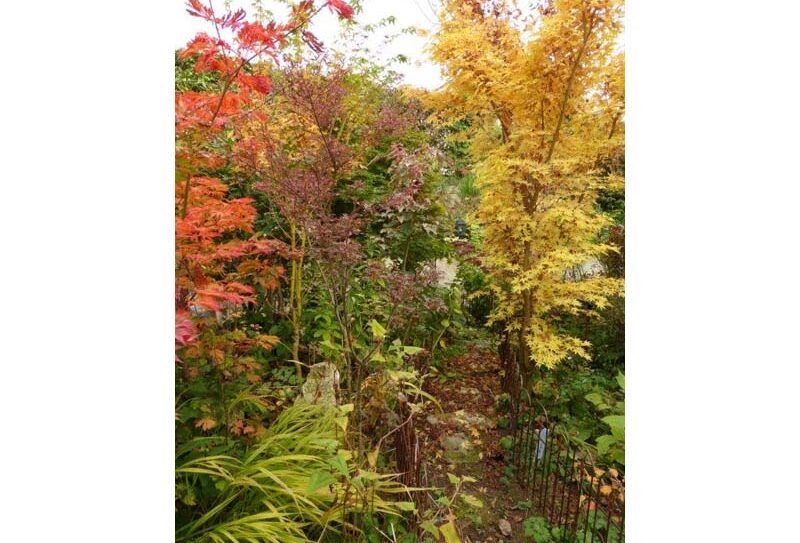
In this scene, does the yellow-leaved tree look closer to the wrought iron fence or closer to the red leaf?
the wrought iron fence

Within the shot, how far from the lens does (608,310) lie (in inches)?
87.8

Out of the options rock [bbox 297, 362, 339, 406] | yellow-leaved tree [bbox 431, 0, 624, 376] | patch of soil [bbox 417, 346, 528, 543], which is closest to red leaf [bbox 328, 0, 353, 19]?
yellow-leaved tree [bbox 431, 0, 624, 376]

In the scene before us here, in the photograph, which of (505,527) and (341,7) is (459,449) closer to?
(505,527)

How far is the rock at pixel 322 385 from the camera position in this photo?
6.00ft

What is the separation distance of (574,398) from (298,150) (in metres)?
1.85

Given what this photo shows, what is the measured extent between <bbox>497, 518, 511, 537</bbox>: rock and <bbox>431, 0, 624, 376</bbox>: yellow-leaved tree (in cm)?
74

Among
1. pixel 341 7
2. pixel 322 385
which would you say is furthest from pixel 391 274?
pixel 341 7

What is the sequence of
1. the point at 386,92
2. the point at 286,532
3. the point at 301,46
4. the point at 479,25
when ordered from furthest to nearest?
1. the point at 386,92
2. the point at 301,46
3. the point at 479,25
4. the point at 286,532

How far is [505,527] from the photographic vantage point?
Result: 1552 mm

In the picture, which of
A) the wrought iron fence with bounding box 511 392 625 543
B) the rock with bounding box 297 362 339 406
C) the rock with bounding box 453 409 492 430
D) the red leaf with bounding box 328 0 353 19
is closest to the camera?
the red leaf with bounding box 328 0 353 19

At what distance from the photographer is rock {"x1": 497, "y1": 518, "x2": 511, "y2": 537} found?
1.53 metres

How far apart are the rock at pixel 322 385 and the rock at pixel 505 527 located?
29.6 inches
